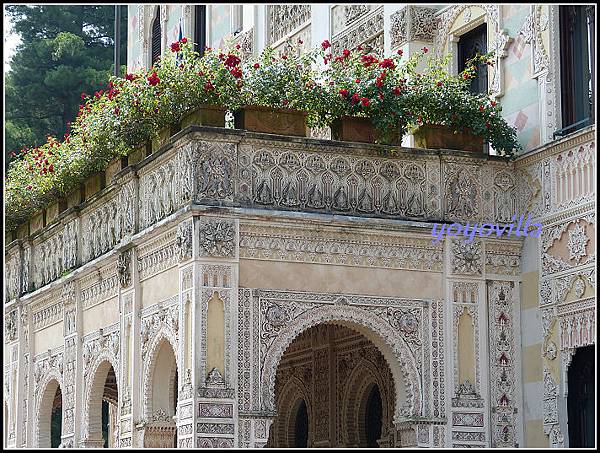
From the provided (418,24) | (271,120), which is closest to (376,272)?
(271,120)

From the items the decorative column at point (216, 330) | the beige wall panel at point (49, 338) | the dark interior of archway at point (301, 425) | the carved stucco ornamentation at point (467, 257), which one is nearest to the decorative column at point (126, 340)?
the decorative column at point (216, 330)

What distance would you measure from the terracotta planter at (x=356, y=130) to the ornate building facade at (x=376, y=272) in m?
0.19

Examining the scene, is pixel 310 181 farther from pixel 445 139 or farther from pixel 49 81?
pixel 49 81

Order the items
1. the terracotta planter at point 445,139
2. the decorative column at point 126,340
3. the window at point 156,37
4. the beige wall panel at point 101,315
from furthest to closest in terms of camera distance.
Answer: the window at point 156,37 < the beige wall panel at point 101,315 < the decorative column at point 126,340 < the terracotta planter at point 445,139

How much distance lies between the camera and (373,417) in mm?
19125

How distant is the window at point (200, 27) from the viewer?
82.9 ft

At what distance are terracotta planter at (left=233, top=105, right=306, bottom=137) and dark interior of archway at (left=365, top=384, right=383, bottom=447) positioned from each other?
453 cm

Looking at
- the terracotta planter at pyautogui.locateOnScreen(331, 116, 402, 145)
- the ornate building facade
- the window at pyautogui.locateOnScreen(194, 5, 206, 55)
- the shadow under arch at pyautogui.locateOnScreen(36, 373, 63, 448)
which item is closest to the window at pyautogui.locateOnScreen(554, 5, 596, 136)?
the ornate building facade

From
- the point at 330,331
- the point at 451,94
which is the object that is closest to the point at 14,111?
the point at 330,331

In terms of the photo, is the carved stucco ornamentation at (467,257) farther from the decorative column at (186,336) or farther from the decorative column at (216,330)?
the decorative column at (186,336)

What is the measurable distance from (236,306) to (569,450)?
12.2ft

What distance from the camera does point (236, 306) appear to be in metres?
15.3

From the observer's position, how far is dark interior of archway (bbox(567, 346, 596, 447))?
15.6 m

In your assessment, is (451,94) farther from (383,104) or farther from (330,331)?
(330,331)
